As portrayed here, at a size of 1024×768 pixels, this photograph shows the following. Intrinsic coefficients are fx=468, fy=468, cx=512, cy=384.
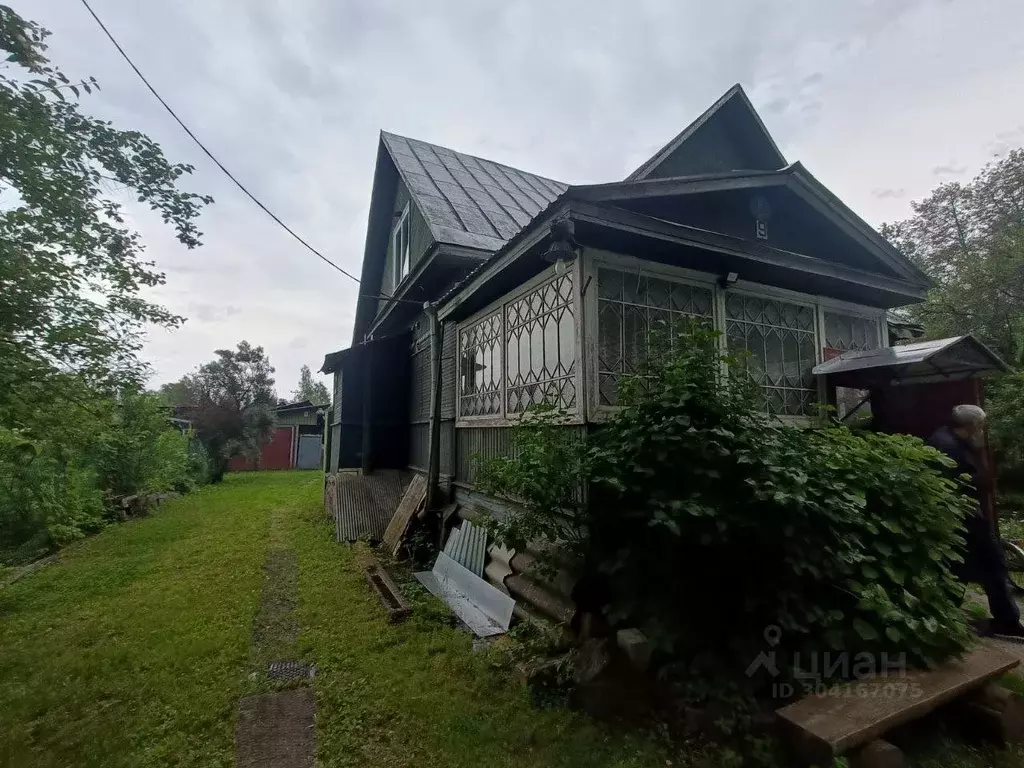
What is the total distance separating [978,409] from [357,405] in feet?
30.2

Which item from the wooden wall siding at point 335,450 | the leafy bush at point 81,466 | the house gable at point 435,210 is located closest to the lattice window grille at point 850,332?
the house gable at point 435,210

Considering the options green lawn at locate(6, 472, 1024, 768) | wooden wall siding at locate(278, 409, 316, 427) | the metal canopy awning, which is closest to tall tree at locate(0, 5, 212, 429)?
green lawn at locate(6, 472, 1024, 768)

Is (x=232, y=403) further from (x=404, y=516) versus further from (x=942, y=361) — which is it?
(x=942, y=361)

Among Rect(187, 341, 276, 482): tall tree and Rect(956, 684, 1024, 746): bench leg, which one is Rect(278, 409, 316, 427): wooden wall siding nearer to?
Rect(187, 341, 276, 482): tall tree

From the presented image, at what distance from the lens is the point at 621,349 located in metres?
4.21

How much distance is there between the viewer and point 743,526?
2715 millimetres

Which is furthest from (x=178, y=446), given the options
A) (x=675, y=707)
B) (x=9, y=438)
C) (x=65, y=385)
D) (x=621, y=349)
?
(x=675, y=707)

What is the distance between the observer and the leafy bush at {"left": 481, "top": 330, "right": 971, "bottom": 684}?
271cm

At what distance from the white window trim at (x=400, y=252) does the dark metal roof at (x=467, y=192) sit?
992mm

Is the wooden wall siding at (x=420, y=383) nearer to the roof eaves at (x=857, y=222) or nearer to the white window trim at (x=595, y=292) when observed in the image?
the white window trim at (x=595, y=292)

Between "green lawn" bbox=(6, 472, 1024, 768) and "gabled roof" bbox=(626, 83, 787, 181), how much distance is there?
554 cm

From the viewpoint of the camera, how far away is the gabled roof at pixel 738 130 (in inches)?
231

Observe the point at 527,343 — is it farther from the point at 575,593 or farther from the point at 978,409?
the point at 978,409

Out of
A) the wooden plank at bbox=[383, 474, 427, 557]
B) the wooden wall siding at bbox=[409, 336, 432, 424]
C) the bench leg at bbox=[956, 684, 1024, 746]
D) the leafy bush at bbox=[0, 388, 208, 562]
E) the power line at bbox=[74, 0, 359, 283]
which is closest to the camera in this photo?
the bench leg at bbox=[956, 684, 1024, 746]
